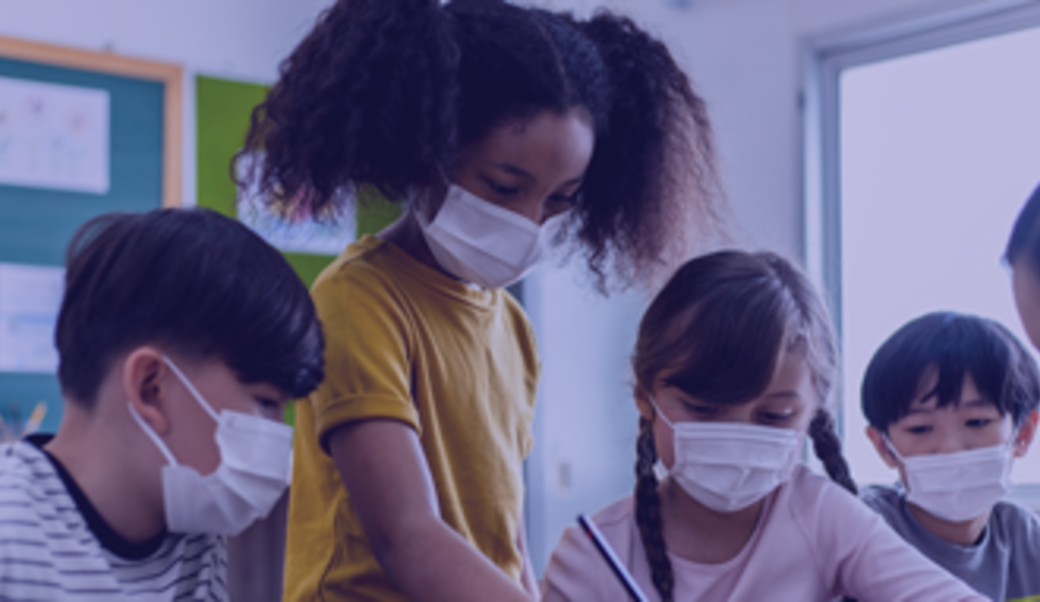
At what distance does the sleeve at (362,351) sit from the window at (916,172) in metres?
1.79

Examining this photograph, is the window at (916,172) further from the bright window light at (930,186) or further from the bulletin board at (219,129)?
the bulletin board at (219,129)

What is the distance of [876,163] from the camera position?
262 cm

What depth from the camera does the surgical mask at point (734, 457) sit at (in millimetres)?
991

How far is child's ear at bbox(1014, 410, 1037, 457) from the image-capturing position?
1.27m

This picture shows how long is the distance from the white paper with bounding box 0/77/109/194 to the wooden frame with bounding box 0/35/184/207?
59mm

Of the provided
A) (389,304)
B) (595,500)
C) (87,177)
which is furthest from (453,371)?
(595,500)

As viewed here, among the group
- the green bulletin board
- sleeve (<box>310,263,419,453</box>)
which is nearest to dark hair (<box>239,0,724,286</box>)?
sleeve (<box>310,263,419,453</box>)

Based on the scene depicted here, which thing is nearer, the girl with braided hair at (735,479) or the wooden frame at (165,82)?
the girl with braided hair at (735,479)

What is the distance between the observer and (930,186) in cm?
249

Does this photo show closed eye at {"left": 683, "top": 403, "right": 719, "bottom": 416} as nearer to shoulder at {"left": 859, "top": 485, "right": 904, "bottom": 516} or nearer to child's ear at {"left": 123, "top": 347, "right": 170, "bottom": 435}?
shoulder at {"left": 859, "top": 485, "right": 904, "bottom": 516}

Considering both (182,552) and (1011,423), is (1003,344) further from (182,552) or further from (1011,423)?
(182,552)

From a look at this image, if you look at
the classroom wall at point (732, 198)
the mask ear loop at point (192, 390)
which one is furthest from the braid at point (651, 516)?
the classroom wall at point (732, 198)

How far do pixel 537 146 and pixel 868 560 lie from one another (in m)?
0.52

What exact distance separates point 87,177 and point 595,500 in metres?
1.57
